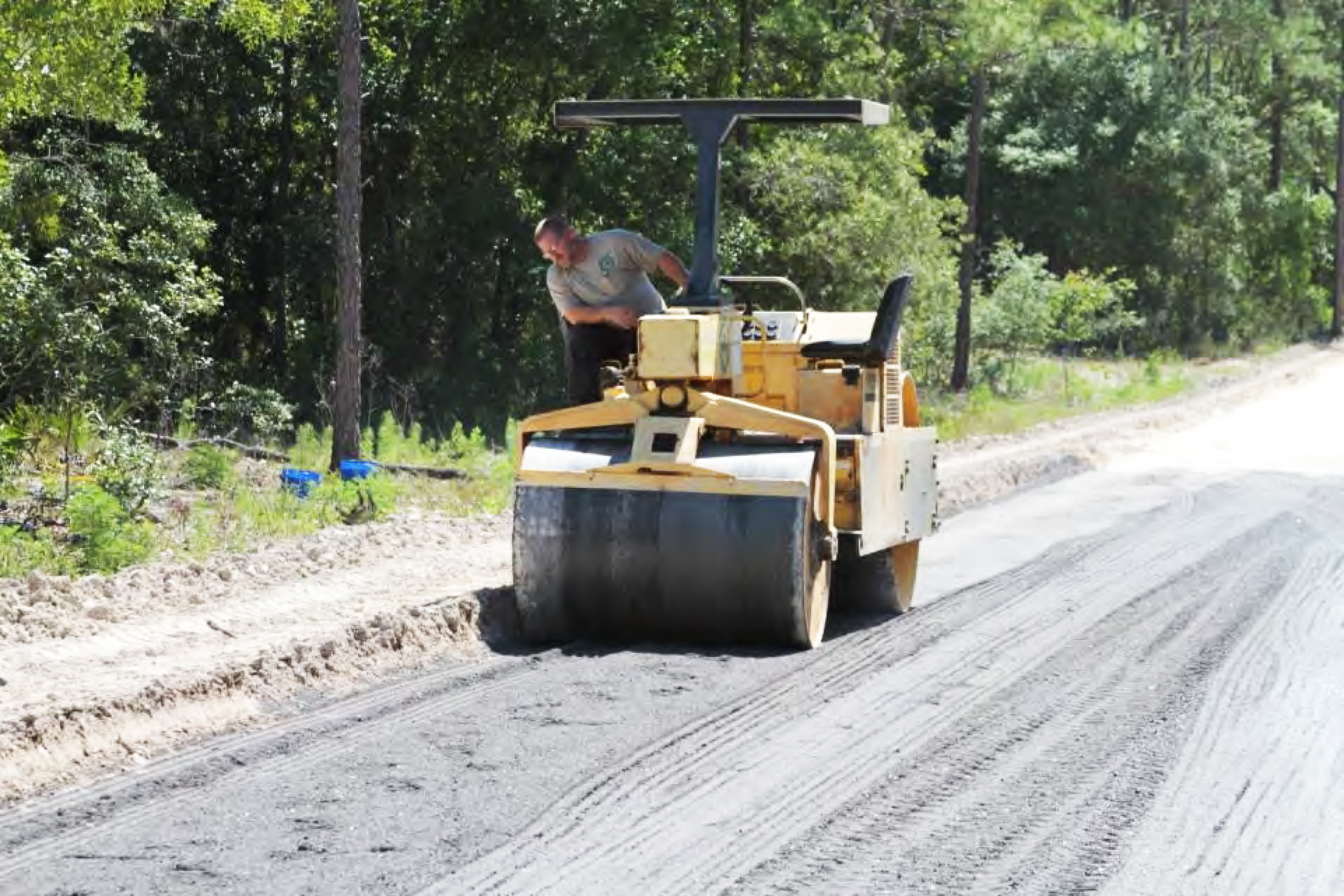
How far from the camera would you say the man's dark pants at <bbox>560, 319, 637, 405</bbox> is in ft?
35.7

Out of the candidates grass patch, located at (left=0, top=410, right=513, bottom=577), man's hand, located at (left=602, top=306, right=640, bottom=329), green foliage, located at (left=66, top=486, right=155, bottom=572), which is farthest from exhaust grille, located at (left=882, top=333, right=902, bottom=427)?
green foliage, located at (left=66, top=486, right=155, bottom=572)

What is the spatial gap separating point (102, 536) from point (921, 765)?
689 cm

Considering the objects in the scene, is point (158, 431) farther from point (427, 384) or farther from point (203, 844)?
point (203, 844)

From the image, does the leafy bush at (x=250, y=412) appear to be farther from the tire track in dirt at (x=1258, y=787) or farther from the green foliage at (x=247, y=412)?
the tire track in dirt at (x=1258, y=787)

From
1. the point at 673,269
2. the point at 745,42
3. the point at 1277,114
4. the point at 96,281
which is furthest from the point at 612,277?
the point at 1277,114

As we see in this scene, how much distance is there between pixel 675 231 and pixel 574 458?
16.3 metres

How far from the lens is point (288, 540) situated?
13695 millimetres

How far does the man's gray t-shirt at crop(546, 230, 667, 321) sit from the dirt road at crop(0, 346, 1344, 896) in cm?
201

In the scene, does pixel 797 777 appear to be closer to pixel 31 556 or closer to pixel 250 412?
pixel 31 556

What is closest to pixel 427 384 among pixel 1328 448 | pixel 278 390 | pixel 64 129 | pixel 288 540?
pixel 278 390

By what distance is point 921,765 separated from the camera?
7844mm

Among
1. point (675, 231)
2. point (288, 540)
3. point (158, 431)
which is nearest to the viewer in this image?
point (288, 540)

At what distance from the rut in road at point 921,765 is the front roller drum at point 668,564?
1.54 ft

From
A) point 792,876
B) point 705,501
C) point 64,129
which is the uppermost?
point 64,129
